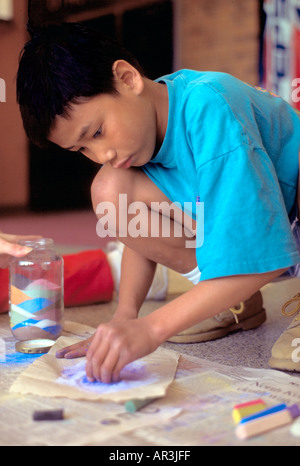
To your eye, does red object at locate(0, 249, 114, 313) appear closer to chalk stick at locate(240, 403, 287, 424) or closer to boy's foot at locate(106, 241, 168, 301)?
boy's foot at locate(106, 241, 168, 301)

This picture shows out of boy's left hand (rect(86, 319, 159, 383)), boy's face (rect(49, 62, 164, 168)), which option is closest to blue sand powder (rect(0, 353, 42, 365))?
boy's left hand (rect(86, 319, 159, 383))

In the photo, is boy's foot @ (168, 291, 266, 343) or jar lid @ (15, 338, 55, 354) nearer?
jar lid @ (15, 338, 55, 354)

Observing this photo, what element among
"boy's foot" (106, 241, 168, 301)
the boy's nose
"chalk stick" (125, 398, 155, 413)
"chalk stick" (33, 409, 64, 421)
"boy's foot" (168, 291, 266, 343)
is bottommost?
"boy's foot" (106, 241, 168, 301)

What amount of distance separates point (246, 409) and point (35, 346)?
424 mm

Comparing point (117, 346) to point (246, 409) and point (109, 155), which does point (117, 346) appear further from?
point (109, 155)

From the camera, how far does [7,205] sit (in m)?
3.45

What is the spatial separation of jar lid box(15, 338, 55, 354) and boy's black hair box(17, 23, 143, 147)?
0.33m

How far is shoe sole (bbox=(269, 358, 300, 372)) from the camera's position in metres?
0.85

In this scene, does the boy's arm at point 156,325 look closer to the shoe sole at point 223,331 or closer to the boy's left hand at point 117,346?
the boy's left hand at point 117,346

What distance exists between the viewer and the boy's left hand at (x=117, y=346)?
2.21ft

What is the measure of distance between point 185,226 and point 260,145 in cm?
27

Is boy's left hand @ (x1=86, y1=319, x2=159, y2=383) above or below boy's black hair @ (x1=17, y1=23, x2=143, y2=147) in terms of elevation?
below

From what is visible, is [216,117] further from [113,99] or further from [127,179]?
[127,179]

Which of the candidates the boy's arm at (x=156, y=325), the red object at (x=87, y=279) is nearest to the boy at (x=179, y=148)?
the boy's arm at (x=156, y=325)
